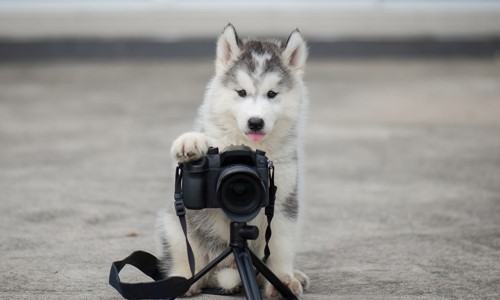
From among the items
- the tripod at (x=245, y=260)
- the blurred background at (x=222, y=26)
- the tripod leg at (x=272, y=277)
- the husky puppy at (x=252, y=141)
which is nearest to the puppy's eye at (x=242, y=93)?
the husky puppy at (x=252, y=141)

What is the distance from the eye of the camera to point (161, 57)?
1434 centimetres

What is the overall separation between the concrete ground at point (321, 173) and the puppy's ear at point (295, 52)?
906 mm

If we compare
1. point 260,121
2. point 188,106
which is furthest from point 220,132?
point 188,106

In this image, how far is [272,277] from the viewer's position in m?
4.11

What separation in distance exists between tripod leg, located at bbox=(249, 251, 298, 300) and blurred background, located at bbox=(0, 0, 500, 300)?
23 cm

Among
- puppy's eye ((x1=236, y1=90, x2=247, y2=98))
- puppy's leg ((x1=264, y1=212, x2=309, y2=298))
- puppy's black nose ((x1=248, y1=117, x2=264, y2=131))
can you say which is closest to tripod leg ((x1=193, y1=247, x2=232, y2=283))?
puppy's leg ((x1=264, y1=212, x2=309, y2=298))

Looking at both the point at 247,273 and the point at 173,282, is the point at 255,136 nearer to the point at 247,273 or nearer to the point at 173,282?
the point at 247,273

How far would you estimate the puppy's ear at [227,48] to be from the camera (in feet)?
14.4

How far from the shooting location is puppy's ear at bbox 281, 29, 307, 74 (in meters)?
4.47

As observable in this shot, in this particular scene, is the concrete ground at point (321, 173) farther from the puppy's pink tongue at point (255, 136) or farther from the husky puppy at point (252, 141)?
the puppy's pink tongue at point (255, 136)

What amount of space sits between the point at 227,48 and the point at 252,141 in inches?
19.7

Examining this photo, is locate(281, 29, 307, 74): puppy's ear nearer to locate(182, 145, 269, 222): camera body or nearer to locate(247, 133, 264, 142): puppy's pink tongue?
locate(247, 133, 264, 142): puppy's pink tongue

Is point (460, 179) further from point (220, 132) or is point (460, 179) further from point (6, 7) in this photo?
point (6, 7)

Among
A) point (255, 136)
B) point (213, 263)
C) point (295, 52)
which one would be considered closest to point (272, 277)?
point (213, 263)
